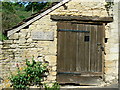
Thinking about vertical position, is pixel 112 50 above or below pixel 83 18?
below

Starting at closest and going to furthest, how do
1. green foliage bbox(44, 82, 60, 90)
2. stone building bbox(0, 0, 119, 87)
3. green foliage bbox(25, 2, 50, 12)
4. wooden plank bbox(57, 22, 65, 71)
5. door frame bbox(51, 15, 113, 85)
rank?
green foliage bbox(44, 82, 60, 90)
stone building bbox(0, 0, 119, 87)
door frame bbox(51, 15, 113, 85)
wooden plank bbox(57, 22, 65, 71)
green foliage bbox(25, 2, 50, 12)

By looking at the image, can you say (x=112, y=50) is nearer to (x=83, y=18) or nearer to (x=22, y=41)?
(x=83, y=18)

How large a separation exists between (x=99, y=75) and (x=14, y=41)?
3086mm

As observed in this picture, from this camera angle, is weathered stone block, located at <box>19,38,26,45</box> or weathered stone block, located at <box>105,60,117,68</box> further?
weathered stone block, located at <box>105,60,117,68</box>

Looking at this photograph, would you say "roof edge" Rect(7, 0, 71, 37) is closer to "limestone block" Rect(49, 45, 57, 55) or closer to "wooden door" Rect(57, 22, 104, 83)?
"wooden door" Rect(57, 22, 104, 83)

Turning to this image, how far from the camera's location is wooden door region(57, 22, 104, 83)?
628 centimetres

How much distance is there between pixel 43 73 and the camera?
602 cm

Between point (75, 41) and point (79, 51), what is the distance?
1.22ft

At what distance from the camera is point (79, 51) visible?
6.36m

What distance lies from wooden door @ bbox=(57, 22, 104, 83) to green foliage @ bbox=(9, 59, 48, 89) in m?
0.65

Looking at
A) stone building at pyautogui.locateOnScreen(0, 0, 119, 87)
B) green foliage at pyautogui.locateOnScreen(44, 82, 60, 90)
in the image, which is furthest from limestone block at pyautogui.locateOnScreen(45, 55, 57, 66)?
green foliage at pyautogui.locateOnScreen(44, 82, 60, 90)

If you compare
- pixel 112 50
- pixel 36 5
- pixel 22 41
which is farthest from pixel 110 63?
pixel 36 5

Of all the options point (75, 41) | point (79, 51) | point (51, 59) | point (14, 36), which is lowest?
point (51, 59)

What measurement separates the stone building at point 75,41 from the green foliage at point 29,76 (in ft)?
0.77
